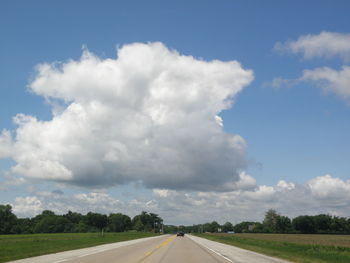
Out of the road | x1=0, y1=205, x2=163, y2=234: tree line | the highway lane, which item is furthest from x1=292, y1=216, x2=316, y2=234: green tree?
the highway lane

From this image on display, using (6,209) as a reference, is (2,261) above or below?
below

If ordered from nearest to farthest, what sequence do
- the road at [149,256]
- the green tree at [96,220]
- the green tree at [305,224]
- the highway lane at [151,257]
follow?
the highway lane at [151,257] < the road at [149,256] < the green tree at [305,224] < the green tree at [96,220]

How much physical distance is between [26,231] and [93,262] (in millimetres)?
130383

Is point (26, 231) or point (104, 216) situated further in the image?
point (104, 216)

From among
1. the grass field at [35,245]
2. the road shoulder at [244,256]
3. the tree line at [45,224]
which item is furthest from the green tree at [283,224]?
the road shoulder at [244,256]

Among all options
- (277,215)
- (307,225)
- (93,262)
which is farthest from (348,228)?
(93,262)

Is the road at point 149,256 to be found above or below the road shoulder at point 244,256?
above

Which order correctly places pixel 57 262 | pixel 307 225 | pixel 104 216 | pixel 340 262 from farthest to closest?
pixel 104 216
pixel 307 225
pixel 340 262
pixel 57 262

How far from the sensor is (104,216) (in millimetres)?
198875

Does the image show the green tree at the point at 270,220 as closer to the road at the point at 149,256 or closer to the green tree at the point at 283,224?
the green tree at the point at 283,224

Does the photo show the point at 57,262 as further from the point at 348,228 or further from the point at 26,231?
the point at 348,228

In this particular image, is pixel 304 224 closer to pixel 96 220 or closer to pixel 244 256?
pixel 96 220

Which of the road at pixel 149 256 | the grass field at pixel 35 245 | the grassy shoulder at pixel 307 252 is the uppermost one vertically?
the grass field at pixel 35 245

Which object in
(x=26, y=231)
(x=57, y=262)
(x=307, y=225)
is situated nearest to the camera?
(x=57, y=262)
